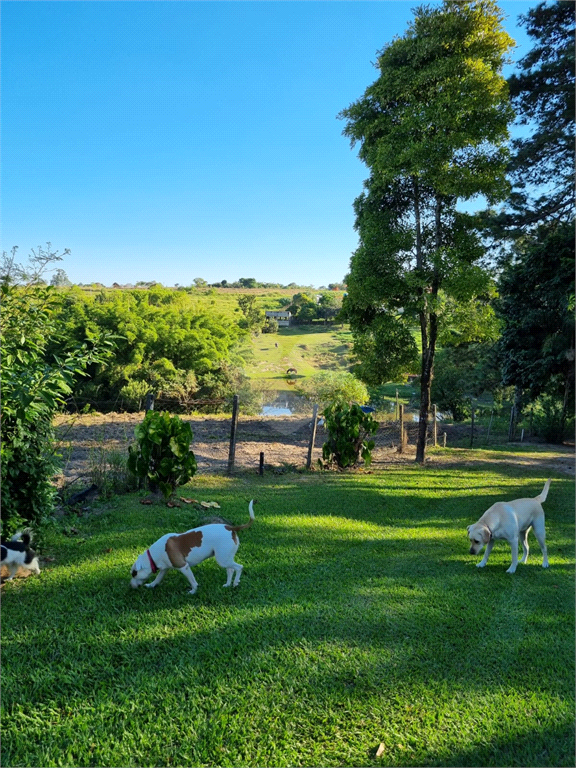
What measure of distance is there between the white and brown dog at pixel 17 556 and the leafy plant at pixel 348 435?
5.68 metres

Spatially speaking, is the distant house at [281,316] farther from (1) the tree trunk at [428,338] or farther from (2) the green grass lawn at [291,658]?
(2) the green grass lawn at [291,658]

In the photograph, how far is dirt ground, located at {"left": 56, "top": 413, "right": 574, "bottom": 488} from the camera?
8.34 metres

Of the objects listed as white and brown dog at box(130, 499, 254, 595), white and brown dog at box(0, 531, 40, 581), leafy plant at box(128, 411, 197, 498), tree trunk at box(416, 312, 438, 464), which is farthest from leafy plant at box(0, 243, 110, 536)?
tree trunk at box(416, 312, 438, 464)

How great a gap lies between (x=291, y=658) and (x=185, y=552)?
1.06 metres

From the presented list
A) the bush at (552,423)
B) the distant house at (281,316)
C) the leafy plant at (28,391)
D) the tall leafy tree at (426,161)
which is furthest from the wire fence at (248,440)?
the distant house at (281,316)

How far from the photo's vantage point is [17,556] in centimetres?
349

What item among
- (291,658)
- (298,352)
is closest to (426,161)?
(291,658)

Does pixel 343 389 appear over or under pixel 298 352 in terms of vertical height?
under

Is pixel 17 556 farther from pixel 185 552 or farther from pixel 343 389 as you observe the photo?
pixel 343 389

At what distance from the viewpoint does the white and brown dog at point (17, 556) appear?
3459 mm

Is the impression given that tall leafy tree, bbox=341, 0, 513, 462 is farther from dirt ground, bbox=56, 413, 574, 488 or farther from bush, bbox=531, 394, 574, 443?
bush, bbox=531, 394, 574, 443

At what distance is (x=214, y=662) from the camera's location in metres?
2.67

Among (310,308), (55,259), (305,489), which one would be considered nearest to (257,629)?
(55,259)

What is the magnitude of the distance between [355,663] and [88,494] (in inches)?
163
